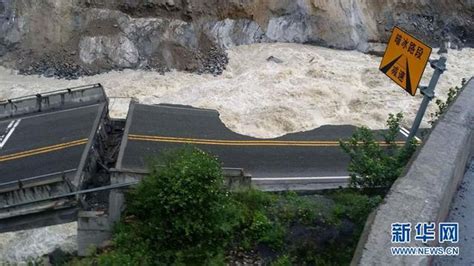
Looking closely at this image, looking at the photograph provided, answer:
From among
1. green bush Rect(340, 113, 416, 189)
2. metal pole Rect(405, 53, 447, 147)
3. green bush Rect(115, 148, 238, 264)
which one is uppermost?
metal pole Rect(405, 53, 447, 147)

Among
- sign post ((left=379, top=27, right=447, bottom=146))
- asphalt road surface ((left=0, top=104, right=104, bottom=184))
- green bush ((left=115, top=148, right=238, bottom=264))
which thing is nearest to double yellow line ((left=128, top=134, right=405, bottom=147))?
asphalt road surface ((left=0, top=104, right=104, bottom=184))

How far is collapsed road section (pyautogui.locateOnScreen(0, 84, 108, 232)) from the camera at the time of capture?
1069 cm

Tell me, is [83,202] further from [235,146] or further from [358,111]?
[358,111]

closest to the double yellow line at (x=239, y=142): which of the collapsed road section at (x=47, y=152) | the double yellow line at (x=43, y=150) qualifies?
the collapsed road section at (x=47, y=152)

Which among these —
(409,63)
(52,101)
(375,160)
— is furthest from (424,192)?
(52,101)

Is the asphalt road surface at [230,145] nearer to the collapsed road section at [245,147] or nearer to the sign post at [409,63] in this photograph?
the collapsed road section at [245,147]

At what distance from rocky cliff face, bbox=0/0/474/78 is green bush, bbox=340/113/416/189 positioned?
1409 centimetres

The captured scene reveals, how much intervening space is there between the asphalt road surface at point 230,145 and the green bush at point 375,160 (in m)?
4.48

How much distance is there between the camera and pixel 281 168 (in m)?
14.3

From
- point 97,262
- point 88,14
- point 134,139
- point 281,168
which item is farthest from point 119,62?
point 97,262

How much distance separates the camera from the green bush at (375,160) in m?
8.56

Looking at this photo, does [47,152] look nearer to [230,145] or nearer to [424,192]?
[230,145]

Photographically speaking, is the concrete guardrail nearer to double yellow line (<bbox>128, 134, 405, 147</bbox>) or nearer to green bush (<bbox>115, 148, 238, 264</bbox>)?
green bush (<bbox>115, 148, 238, 264</bbox>)

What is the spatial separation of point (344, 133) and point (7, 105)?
1059cm
